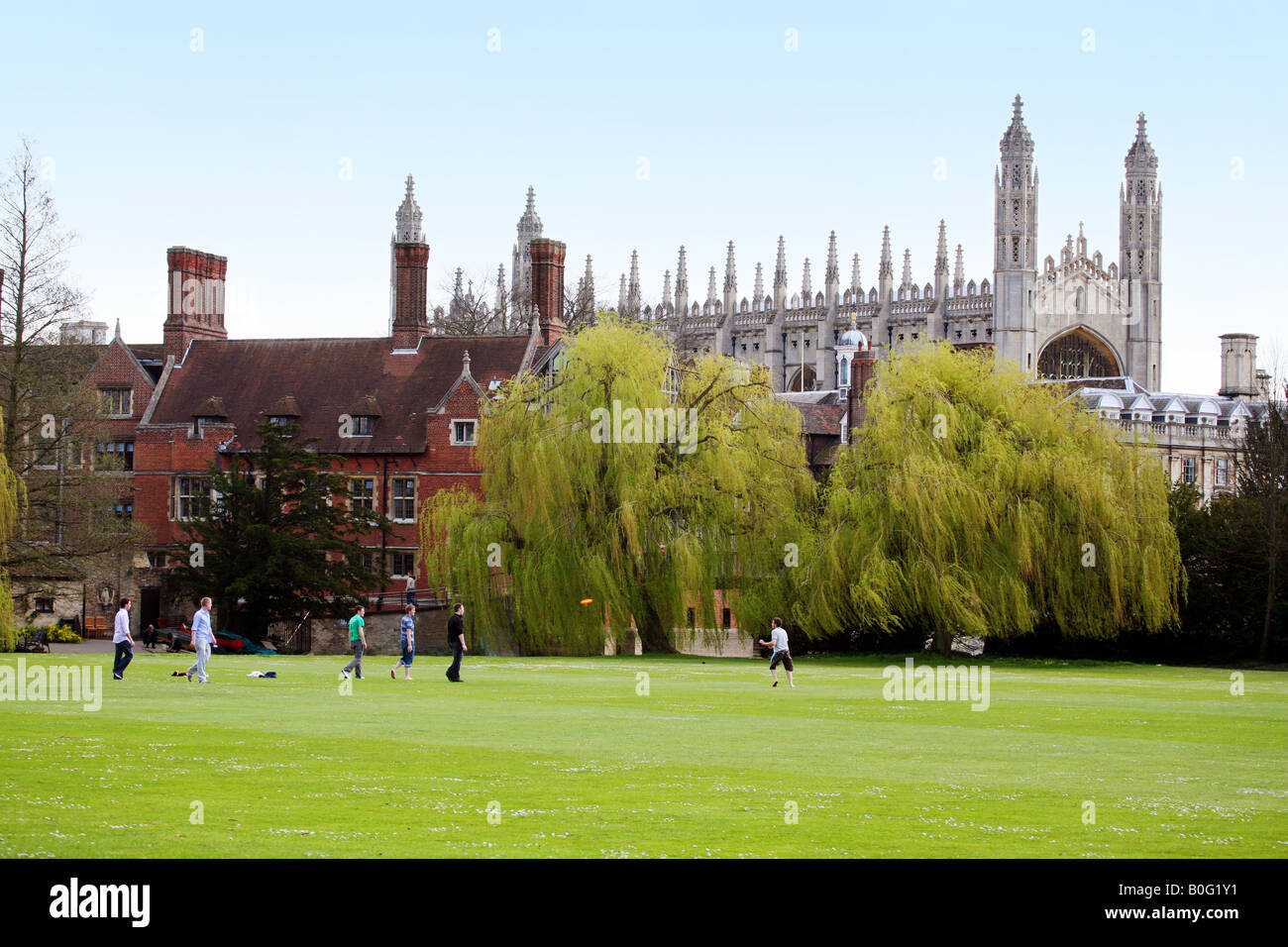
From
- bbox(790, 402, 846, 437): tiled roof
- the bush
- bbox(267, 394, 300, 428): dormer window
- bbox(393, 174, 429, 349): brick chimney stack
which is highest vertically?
bbox(393, 174, 429, 349): brick chimney stack

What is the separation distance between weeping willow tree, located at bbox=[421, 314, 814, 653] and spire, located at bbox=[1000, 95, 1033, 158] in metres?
67.1

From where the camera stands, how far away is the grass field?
11.9m

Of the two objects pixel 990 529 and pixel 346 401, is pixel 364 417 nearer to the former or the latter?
pixel 346 401

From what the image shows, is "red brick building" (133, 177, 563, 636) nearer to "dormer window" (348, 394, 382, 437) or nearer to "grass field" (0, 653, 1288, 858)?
"dormer window" (348, 394, 382, 437)

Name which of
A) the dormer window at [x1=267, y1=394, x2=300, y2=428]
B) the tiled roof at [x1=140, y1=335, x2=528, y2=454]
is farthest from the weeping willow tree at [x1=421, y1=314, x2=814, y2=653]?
the dormer window at [x1=267, y1=394, x2=300, y2=428]

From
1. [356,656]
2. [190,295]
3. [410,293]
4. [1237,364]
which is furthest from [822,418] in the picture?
[356,656]

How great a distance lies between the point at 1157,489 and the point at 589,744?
1108 inches

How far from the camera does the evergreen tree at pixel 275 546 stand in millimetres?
44156

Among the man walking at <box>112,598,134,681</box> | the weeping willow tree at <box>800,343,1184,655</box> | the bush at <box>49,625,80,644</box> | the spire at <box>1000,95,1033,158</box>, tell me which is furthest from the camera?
the spire at <box>1000,95,1033,158</box>

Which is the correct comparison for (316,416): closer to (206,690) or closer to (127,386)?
(127,386)

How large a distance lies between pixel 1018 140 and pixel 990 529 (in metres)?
70.5

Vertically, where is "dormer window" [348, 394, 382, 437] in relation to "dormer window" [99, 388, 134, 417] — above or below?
below

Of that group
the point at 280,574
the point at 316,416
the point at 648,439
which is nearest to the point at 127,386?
the point at 316,416
